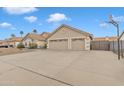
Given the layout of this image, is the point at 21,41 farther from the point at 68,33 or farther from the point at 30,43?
the point at 68,33

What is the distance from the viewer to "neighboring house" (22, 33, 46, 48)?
99.4 feet

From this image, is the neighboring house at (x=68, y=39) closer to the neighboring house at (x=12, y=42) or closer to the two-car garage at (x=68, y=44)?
the two-car garage at (x=68, y=44)

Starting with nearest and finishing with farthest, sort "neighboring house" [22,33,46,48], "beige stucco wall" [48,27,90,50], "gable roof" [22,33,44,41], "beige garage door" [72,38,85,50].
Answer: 1. "beige garage door" [72,38,85,50]
2. "beige stucco wall" [48,27,90,50]
3. "neighboring house" [22,33,46,48]
4. "gable roof" [22,33,44,41]

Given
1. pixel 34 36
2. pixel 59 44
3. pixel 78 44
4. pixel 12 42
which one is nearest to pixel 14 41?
pixel 12 42

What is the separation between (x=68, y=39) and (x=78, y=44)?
1.81 metres

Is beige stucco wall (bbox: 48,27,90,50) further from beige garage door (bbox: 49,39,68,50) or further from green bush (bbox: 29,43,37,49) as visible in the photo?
green bush (bbox: 29,43,37,49)

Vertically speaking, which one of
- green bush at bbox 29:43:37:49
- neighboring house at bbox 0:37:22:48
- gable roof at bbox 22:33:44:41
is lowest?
green bush at bbox 29:43:37:49

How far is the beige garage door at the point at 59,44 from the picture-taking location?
2438 centimetres

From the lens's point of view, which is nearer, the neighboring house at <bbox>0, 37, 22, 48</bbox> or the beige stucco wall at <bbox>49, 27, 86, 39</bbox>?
the beige stucco wall at <bbox>49, 27, 86, 39</bbox>

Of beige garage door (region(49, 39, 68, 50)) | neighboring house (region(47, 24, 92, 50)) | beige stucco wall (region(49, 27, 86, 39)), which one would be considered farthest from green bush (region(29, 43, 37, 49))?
beige stucco wall (region(49, 27, 86, 39))

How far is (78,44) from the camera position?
2320 centimetres

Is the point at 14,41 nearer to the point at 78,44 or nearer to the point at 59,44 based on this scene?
the point at 59,44

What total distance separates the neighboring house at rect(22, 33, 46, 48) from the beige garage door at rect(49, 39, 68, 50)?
5.65 meters

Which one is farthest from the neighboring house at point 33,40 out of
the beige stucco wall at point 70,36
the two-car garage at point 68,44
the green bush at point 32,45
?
the two-car garage at point 68,44
